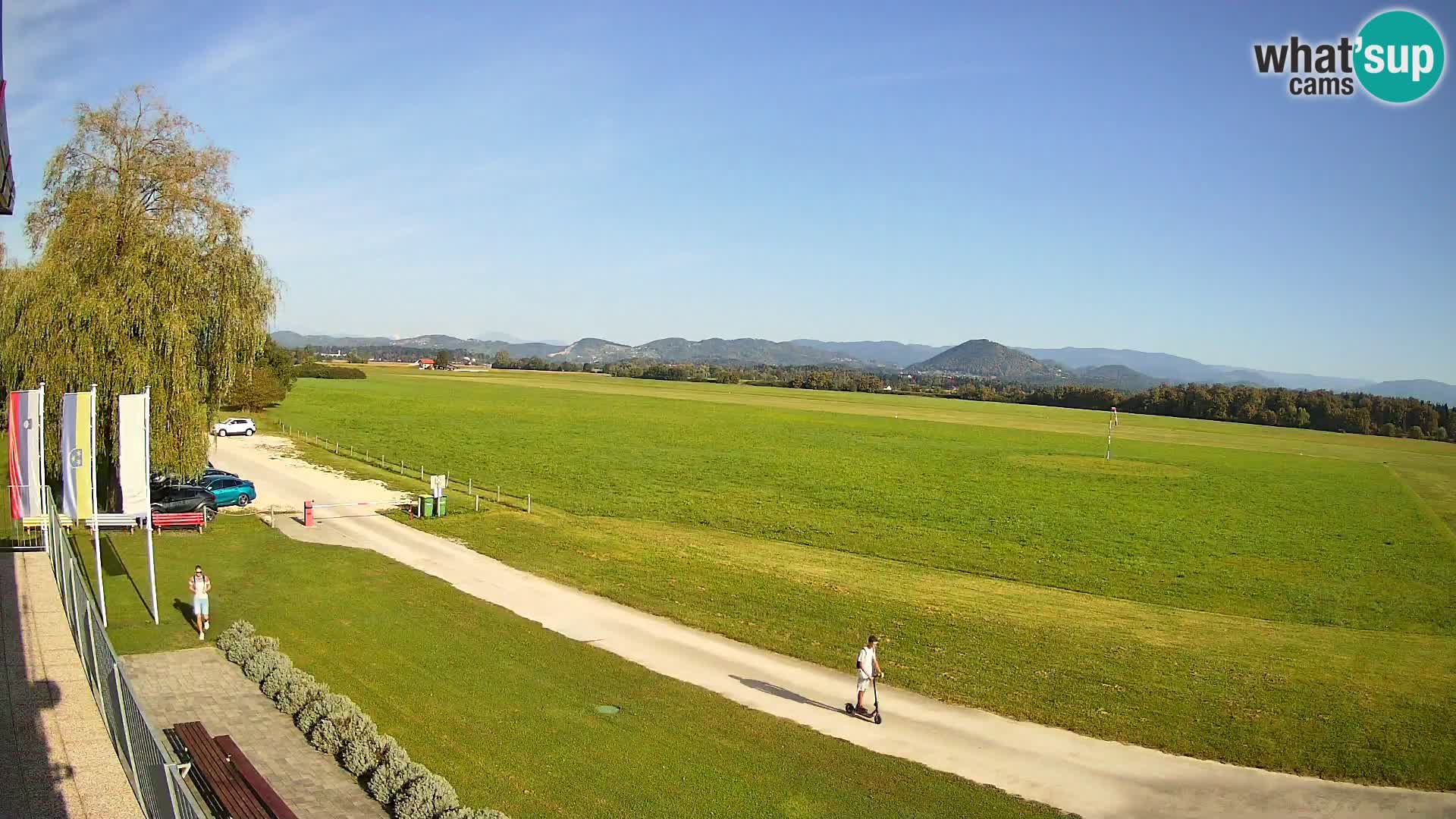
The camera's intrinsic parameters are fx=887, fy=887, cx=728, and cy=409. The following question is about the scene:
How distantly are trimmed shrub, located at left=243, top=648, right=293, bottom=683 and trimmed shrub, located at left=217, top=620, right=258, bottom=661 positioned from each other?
1065mm

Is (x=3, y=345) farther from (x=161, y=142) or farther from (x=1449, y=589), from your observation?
(x=1449, y=589)

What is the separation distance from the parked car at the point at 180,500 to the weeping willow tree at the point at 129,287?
229 cm

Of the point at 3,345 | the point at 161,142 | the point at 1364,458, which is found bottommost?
the point at 1364,458

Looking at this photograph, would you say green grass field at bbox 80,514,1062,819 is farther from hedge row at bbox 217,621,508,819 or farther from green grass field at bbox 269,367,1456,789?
green grass field at bbox 269,367,1456,789

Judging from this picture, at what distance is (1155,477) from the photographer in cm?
6562

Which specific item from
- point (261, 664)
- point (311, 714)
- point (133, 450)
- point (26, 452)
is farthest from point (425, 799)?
point (26, 452)

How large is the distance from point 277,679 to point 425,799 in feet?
19.4

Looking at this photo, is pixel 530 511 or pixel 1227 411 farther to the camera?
pixel 1227 411

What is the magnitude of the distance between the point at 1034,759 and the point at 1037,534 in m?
26.9

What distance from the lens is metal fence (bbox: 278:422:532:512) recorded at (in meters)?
42.8

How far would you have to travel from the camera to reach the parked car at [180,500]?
32.0m

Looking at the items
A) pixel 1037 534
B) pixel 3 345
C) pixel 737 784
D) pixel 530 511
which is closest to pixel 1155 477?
pixel 1037 534

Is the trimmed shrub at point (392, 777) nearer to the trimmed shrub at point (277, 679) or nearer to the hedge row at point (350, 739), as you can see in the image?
the hedge row at point (350, 739)

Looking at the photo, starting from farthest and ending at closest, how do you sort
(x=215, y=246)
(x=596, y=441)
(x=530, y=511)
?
(x=596, y=441), (x=530, y=511), (x=215, y=246)
